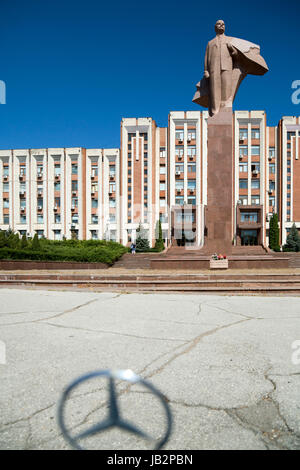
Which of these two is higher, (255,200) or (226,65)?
(226,65)

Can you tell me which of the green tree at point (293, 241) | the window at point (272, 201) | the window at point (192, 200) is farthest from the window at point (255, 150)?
the green tree at point (293, 241)

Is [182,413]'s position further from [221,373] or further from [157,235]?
[157,235]

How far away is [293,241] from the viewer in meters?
35.5

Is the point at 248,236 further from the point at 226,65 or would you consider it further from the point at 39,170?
the point at 39,170

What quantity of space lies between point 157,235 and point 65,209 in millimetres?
14563

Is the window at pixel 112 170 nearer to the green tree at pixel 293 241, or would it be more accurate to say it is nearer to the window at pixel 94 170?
the window at pixel 94 170

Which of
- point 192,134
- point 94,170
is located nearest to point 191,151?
point 192,134

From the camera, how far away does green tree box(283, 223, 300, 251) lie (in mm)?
34906

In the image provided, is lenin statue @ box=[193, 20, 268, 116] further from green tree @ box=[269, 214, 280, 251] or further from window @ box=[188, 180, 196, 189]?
green tree @ box=[269, 214, 280, 251]

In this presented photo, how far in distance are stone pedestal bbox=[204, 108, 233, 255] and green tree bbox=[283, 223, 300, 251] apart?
23315 millimetres

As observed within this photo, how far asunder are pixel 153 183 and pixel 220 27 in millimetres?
25473

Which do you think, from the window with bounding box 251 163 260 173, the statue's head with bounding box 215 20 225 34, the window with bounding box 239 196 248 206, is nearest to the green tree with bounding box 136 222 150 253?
the window with bounding box 239 196 248 206

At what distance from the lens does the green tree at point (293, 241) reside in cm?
3491

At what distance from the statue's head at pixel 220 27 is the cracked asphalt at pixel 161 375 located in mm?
16864
